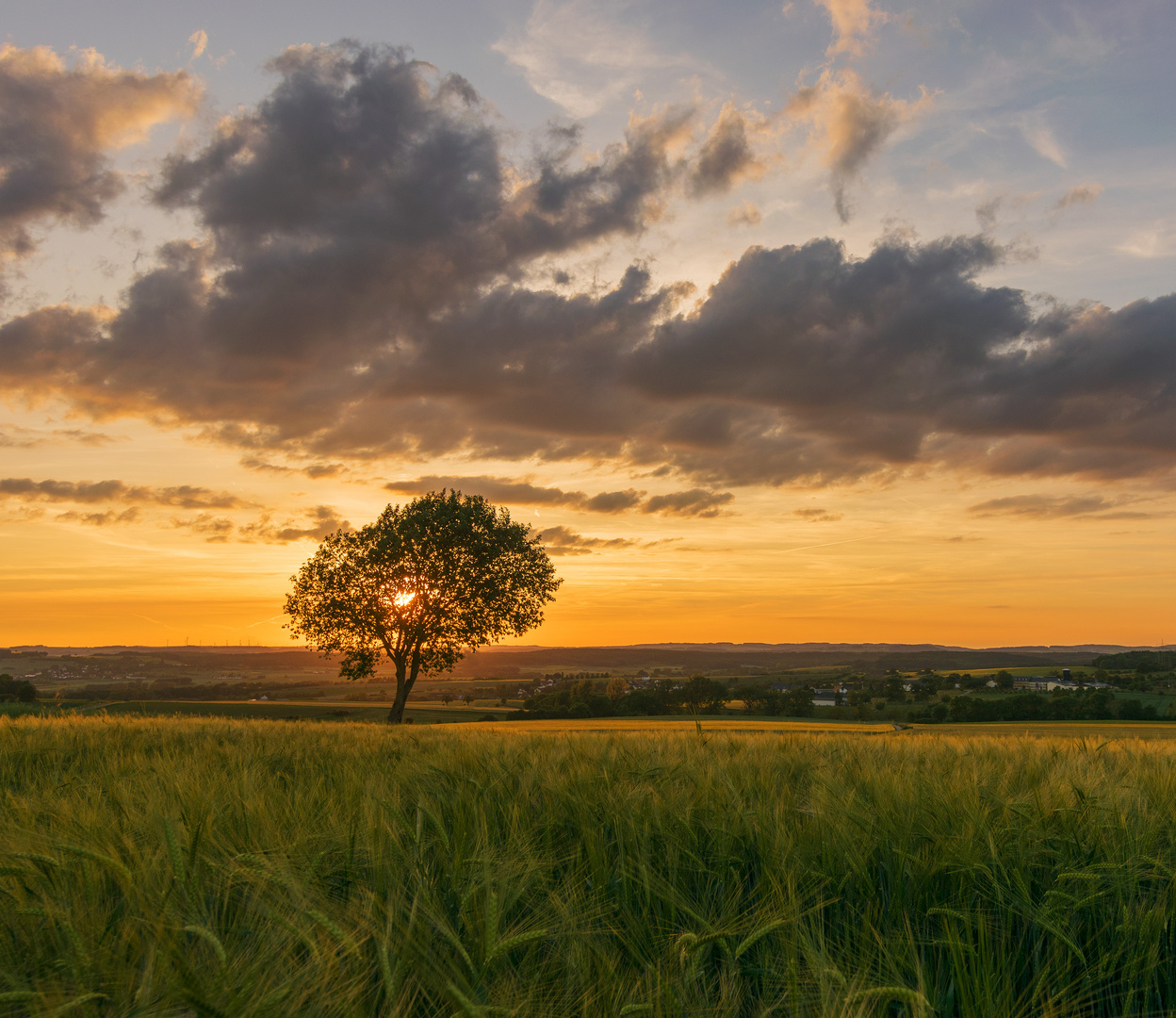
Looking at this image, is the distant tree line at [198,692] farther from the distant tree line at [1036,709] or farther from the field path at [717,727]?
the distant tree line at [1036,709]

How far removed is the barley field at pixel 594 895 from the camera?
171cm

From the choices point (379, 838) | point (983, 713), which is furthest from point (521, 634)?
point (379, 838)

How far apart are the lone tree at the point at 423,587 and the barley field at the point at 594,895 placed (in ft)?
99.5

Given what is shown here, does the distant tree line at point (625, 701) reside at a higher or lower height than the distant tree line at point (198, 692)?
higher

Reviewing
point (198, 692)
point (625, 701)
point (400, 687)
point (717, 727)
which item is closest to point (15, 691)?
point (400, 687)

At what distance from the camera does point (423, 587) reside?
34.9 metres

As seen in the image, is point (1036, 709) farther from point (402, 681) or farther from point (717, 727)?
point (402, 681)

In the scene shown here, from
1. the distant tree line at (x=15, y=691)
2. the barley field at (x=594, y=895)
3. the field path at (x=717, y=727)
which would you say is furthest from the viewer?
the distant tree line at (x=15, y=691)

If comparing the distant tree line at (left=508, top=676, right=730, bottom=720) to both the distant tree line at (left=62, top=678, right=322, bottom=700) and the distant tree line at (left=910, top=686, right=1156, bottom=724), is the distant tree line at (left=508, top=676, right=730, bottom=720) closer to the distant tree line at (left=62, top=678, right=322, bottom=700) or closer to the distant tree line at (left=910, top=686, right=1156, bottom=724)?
the distant tree line at (left=910, top=686, right=1156, bottom=724)

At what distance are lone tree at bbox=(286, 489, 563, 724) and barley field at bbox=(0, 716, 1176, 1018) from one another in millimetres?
30322

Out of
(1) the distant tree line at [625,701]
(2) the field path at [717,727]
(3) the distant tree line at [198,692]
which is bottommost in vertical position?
(3) the distant tree line at [198,692]

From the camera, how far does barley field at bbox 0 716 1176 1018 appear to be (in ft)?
5.62

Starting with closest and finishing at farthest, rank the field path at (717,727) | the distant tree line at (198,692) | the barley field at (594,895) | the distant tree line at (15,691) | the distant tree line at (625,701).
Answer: the barley field at (594,895)
the field path at (717,727)
the distant tree line at (625,701)
the distant tree line at (15,691)
the distant tree line at (198,692)

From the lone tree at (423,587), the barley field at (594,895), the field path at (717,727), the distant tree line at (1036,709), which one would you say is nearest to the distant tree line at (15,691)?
the lone tree at (423,587)
